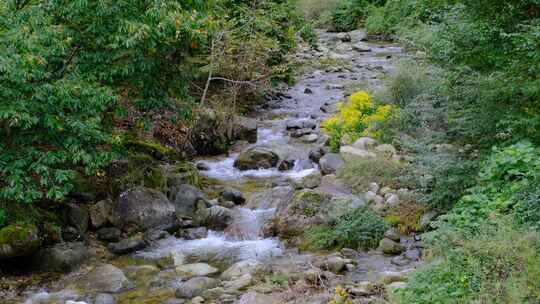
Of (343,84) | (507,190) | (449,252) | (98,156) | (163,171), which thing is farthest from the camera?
(343,84)

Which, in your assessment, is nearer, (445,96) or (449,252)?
A: (449,252)

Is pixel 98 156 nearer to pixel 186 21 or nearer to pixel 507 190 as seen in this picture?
pixel 186 21

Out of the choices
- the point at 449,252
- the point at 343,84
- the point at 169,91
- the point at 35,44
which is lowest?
the point at 343,84

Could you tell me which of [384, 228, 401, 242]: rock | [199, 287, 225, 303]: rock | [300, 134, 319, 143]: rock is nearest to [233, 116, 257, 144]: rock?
[300, 134, 319, 143]: rock

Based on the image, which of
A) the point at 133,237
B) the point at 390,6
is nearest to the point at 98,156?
the point at 133,237

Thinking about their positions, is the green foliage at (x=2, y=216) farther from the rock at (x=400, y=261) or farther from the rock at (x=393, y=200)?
the rock at (x=393, y=200)

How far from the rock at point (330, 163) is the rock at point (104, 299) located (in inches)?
194

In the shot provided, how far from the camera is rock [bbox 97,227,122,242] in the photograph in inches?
335

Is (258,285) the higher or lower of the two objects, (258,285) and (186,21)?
the lower

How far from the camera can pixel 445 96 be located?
7.66 meters

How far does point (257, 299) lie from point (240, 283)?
0.61m

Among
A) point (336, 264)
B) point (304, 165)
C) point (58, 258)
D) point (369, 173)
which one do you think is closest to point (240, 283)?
point (336, 264)

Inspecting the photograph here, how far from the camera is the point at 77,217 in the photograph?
8531mm

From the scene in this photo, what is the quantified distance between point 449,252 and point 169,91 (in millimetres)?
5611
